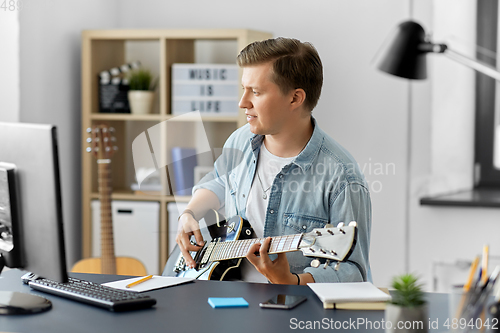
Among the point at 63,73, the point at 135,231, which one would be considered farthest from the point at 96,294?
the point at 63,73

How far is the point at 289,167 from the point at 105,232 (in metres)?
1.31

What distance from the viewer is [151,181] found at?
284 centimetres

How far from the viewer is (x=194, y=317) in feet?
3.20

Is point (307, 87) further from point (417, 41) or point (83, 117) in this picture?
point (83, 117)

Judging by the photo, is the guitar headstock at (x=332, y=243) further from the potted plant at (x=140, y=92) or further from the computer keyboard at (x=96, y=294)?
the potted plant at (x=140, y=92)

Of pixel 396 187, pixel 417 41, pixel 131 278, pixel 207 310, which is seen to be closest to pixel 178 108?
pixel 396 187

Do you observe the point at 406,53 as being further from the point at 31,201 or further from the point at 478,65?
the point at 31,201

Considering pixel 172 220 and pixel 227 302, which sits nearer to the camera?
pixel 227 302

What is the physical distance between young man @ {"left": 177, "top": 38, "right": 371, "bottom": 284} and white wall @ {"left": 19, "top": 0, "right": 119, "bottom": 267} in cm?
139

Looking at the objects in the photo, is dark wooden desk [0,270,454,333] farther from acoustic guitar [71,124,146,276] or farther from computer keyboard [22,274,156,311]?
acoustic guitar [71,124,146,276]

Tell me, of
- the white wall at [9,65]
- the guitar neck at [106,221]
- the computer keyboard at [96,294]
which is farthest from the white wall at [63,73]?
the computer keyboard at [96,294]

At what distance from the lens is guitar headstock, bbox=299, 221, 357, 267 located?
113 centimetres

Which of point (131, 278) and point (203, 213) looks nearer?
point (131, 278)

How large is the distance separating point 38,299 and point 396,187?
83.1 inches
